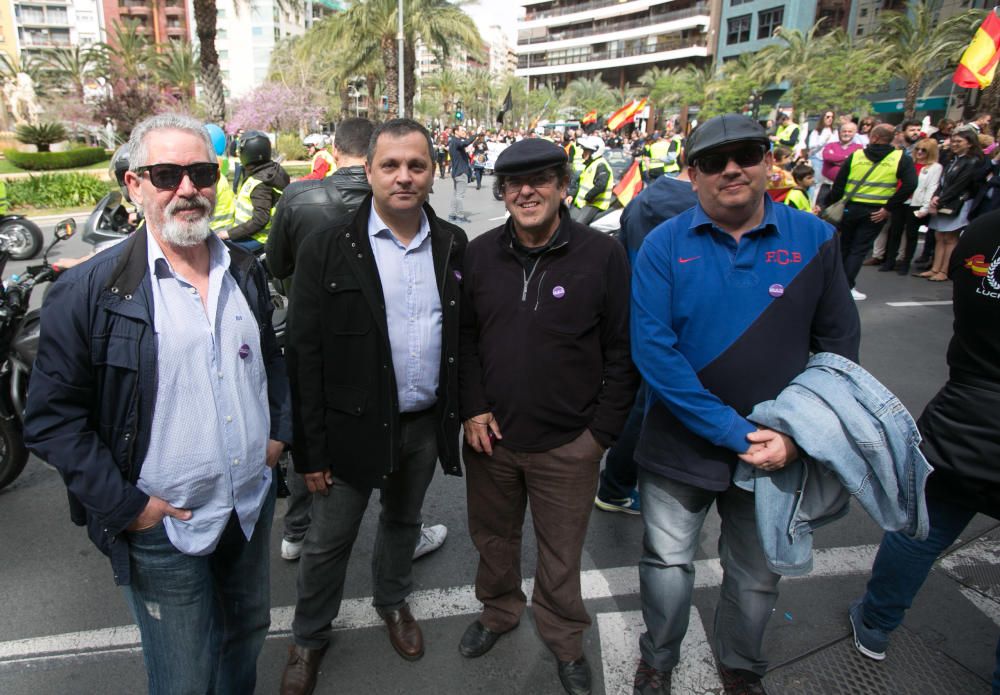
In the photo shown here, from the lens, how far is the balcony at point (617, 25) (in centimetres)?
7162

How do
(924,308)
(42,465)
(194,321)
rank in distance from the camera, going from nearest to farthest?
(194,321) < (42,465) < (924,308)

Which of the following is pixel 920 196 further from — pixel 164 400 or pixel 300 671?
pixel 164 400

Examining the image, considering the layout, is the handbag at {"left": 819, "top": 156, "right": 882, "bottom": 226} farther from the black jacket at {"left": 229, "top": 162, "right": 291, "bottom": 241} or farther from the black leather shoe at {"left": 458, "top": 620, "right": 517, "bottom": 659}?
the black leather shoe at {"left": 458, "top": 620, "right": 517, "bottom": 659}

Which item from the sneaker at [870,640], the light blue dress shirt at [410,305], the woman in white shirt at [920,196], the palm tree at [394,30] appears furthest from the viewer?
the palm tree at [394,30]

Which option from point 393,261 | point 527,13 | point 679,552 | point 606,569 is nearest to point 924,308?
point 606,569

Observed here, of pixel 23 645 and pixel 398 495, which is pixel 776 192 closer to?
pixel 398 495

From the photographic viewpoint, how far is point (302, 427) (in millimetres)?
2297

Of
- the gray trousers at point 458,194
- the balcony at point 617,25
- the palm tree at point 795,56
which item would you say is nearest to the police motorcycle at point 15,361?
the gray trousers at point 458,194

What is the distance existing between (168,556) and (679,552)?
1.62m

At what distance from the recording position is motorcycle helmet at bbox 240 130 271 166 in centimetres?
495

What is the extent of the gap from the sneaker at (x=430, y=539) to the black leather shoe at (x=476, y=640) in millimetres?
665

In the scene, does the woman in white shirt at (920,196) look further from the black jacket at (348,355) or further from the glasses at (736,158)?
the black jacket at (348,355)

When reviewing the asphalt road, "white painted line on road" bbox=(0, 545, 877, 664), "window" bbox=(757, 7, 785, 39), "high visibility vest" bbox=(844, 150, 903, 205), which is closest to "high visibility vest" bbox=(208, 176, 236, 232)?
the asphalt road

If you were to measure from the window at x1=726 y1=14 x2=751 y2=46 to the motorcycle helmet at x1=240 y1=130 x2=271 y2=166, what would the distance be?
67.1 m
